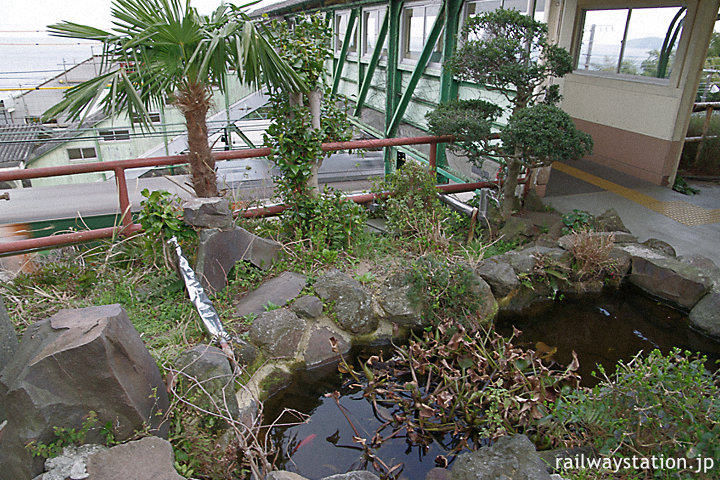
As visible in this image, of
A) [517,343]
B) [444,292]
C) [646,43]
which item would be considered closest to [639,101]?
[646,43]

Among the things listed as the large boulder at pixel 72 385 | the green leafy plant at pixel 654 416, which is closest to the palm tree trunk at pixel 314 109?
the large boulder at pixel 72 385

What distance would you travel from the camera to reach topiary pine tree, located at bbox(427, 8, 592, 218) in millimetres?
4816

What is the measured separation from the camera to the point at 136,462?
2547 millimetres

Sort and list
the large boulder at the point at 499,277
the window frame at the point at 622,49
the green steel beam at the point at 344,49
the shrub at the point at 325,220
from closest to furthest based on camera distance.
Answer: the large boulder at the point at 499,277 → the shrub at the point at 325,220 → the window frame at the point at 622,49 → the green steel beam at the point at 344,49

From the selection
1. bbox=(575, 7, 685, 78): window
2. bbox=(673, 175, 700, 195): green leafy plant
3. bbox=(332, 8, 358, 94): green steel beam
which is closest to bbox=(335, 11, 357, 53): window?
bbox=(332, 8, 358, 94): green steel beam

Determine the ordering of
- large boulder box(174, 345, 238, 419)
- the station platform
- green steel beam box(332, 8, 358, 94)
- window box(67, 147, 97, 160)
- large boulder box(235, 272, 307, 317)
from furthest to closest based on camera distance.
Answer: window box(67, 147, 97, 160) < green steel beam box(332, 8, 358, 94) < the station platform < large boulder box(235, 272, 307, 317) < large boulder box(174, 345, 238, 419)

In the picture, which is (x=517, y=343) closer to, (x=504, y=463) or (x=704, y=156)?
(x=504, y=463)

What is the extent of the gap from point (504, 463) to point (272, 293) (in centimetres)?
234

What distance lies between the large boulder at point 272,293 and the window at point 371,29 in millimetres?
7621

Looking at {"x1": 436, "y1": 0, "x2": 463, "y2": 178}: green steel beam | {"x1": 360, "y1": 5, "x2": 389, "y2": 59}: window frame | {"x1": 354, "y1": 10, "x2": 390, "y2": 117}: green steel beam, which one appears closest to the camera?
{"x1": 436, "y1": 0, "x2": 463, "y2": 178}: green steel beam

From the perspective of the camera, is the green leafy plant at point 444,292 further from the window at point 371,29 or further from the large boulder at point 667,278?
the window at point 371,29

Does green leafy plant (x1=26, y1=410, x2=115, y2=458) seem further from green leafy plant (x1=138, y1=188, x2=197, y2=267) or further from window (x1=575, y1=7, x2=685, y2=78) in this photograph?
window (x1=575, y1=7, x2=685, y2=78)

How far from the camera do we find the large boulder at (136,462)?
2482 millimetres

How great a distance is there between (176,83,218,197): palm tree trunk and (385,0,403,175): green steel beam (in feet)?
18.1
